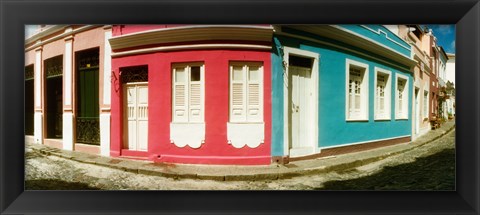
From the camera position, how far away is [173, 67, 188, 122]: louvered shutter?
283 cm

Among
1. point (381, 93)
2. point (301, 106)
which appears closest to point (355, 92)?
point (381, 93)

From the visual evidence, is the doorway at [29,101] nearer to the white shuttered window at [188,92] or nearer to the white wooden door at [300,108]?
the white shuttered window at [188,92]

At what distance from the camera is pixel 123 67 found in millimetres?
2908

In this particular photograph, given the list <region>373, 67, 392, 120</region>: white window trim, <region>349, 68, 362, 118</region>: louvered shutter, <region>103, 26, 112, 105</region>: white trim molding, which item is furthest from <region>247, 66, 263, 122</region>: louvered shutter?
<region>103, 26, 112, 105</region>: white trim molding

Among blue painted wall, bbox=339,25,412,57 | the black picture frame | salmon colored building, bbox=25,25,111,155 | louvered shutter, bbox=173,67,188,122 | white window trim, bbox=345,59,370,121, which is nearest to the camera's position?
the black picture frame

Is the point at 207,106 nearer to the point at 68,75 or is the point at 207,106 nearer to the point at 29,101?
the point at 68,75

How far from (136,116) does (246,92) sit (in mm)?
1448

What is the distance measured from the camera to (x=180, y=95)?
285cm

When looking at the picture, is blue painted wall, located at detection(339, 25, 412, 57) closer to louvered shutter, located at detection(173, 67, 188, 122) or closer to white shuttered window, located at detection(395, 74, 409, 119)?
white shuttered window, located at detection(395, 74, 409, 119)

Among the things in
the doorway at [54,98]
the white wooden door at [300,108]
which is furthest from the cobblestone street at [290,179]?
the white wooden door at [300,108]
